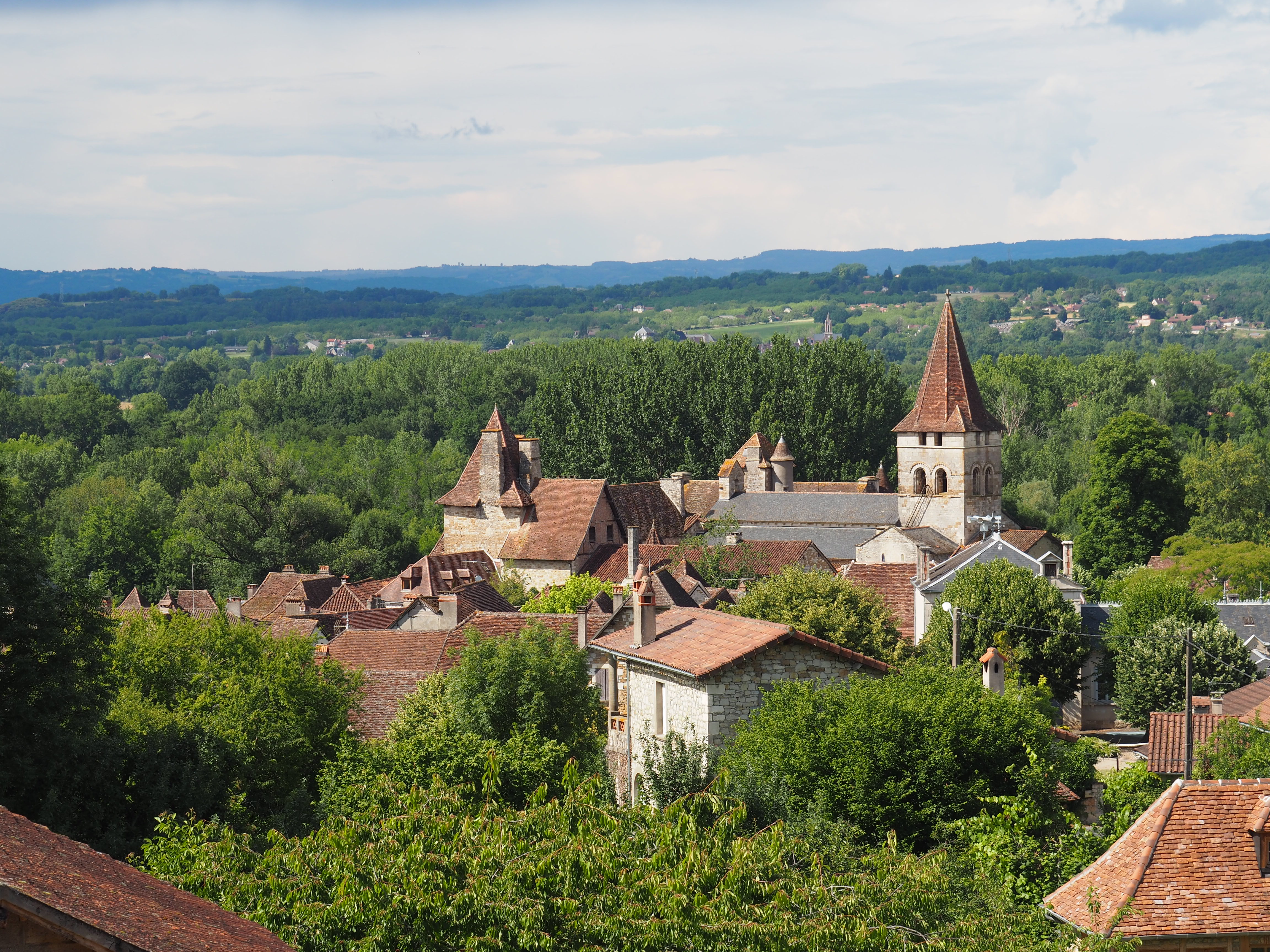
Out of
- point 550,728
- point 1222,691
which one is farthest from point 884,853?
point 1222,691

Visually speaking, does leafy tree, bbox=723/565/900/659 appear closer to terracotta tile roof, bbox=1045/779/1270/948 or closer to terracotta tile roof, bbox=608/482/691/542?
terracotta tile roof, bbox=1045/779/1270/948

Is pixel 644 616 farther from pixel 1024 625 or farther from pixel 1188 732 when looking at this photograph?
pixel 1024 625

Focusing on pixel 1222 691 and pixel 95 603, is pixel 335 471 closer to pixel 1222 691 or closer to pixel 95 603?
pixel 1222 691

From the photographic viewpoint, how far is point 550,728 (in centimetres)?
3200

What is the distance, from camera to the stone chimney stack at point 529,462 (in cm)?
7912

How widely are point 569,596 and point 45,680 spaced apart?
33171 mm

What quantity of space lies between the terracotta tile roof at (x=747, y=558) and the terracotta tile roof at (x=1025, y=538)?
8.13 meters

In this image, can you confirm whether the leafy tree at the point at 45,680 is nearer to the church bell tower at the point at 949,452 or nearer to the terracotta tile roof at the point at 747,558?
the terracotta tile roof at the point at 747,558

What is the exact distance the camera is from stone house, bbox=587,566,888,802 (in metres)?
27.6

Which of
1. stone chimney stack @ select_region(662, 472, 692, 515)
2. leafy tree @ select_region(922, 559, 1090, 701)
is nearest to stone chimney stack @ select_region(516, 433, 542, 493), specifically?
stone chimney stack @ select_region(662, 472, 692, 515)

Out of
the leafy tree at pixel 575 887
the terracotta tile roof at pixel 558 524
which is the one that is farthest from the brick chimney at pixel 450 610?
the leafy tree at pixel 575 887

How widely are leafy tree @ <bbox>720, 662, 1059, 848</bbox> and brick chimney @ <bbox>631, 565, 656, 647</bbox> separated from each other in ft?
15.8

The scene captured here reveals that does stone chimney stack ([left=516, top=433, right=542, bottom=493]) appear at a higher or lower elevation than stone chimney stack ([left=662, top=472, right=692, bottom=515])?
higher

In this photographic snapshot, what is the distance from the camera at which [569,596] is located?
59.6 metres
